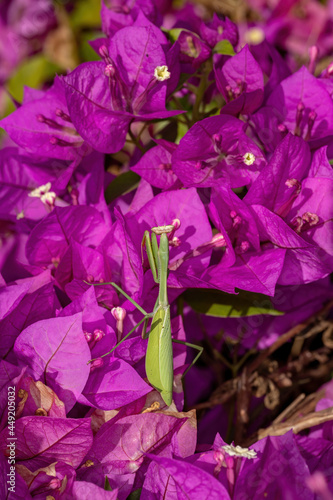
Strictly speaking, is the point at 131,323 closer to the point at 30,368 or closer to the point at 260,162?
the point at 30,368

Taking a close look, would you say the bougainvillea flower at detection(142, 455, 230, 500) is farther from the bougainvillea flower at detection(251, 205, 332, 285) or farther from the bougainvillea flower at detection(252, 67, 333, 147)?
the bougainvillea flower at detection(252, 67, 333, 147)

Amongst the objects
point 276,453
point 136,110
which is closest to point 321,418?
point 276,453

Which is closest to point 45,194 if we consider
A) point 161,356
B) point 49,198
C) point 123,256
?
point 49,198

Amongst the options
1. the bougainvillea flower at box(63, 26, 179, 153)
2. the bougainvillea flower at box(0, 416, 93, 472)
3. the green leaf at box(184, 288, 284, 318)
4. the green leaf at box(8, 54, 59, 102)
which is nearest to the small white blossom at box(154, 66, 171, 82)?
the bougainvillea flower at box(63, 26, 179, 153)

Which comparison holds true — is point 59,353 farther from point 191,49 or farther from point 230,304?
point 191,49

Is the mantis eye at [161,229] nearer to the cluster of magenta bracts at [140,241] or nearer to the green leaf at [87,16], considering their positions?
the cluster of magenta bracts at [140,241]
